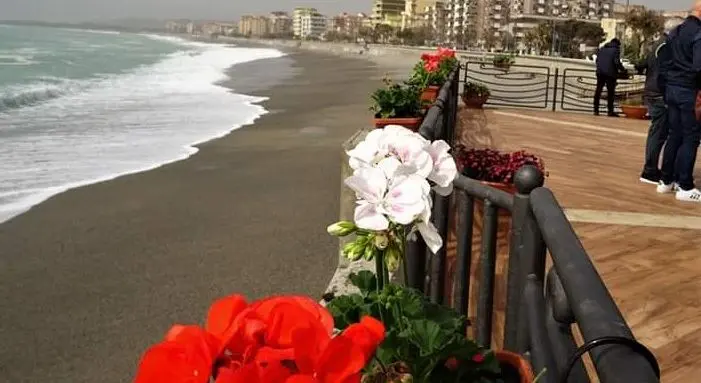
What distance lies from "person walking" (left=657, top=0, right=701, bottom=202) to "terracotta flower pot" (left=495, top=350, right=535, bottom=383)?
5179mm

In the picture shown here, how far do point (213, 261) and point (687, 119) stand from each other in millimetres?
4199

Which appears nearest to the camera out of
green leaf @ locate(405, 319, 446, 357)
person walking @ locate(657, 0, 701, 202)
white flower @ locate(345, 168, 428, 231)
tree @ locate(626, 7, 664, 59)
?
green leaf @ locate(405, 319, 446, 357)

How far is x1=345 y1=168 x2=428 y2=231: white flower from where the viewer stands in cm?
137

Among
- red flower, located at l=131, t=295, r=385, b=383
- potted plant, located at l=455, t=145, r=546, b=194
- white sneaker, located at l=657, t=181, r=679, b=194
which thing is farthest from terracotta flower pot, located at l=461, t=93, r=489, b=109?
red flower, located at l=131, t=295, r=385, b=383

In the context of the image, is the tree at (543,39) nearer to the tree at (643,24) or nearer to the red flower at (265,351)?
A: the tree at (643,24)

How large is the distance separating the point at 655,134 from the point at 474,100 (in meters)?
7.56

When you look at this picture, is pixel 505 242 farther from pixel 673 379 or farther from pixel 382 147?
pixel 382 147

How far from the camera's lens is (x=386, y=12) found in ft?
639

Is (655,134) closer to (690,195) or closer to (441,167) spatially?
(690,195)

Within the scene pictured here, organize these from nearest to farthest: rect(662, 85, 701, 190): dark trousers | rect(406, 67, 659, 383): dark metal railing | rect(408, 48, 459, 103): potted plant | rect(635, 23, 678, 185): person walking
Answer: rect(406, 67, 659, 383): dark metal railing < rect(662, 85, 701, 190): dark trousers < rect(635, 23, 678, 185): person walking < rect(408, 48, 459, 103): potted plant

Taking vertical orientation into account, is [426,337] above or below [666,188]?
above

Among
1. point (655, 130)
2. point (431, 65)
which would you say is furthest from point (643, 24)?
point (655, 130)

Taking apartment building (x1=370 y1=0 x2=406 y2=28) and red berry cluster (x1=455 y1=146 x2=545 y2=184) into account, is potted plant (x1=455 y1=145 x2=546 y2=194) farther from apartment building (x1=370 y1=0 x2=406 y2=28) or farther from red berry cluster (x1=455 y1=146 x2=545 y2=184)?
apartment building (x1=370 y1=0 x2=406 y2=28)

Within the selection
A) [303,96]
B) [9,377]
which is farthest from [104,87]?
[9,377]
